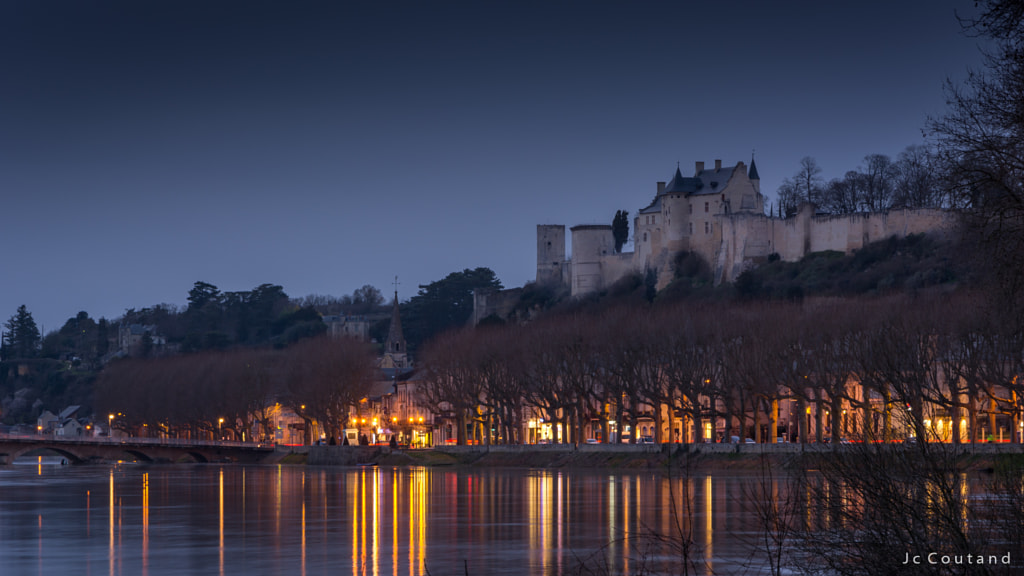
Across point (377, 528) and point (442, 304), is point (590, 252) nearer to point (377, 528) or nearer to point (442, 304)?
point (442, 304)

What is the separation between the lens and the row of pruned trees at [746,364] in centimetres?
5719

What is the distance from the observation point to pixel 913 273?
105000 mm

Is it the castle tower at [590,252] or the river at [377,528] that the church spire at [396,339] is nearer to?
the castle tower at [590,252]

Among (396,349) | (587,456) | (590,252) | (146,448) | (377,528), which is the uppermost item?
(590,252)

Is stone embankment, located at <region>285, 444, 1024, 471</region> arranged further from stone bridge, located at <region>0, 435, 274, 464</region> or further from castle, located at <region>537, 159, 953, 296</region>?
castle, located at <region>537, 159, 953, 296</region>

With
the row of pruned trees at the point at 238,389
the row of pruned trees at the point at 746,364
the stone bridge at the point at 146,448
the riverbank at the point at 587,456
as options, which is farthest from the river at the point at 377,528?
the row of pruned trees at the point at 238,389

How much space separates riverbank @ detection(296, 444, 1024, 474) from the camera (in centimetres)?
5647

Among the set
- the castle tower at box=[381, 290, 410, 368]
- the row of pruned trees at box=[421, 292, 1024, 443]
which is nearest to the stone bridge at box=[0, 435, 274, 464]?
the row of pruned trees at box=[421, 292, 1024, 443]

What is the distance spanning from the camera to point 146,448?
10262 centimetres

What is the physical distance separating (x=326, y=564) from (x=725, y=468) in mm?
40629

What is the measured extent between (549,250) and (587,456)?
85.3 m

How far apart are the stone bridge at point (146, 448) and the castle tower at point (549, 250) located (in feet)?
190

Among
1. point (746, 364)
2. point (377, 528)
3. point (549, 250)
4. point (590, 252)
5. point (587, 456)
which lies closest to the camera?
point (377, 528)

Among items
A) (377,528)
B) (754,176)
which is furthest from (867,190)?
(377,528)
